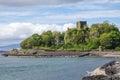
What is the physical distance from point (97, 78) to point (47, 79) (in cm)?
2198

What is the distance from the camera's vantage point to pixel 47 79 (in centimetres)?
Answer: 7631

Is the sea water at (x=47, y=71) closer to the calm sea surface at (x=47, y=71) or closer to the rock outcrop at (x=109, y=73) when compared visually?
the calm sea surface at (x=47, y=71)

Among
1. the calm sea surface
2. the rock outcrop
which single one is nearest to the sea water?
the calm sea surface

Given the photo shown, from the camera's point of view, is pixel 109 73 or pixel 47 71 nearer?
pixel 109 73

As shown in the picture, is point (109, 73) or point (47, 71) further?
point (47, 71)

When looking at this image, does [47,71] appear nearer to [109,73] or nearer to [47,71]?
[47,71]

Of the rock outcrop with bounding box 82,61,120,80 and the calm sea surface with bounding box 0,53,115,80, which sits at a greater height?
the rock outcrop with bounding box 82,61,120,80

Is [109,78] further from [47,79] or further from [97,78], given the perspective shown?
[47,79]

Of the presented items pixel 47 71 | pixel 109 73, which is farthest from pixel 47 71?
pixel 109 73

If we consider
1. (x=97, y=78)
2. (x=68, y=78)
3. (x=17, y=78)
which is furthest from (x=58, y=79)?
(x=97, y=78)

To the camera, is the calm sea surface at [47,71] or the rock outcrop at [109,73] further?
the calm sea surface at [47,71]

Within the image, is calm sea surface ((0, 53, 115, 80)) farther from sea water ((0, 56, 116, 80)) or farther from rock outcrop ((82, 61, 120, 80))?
rock outcrop ((82, 61, 120, 80))

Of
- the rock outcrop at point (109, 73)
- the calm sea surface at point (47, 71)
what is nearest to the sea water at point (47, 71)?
the calm sea surface at point (47, 71)

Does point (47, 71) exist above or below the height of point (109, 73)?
below
